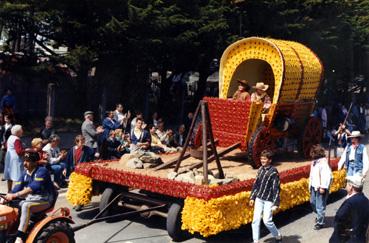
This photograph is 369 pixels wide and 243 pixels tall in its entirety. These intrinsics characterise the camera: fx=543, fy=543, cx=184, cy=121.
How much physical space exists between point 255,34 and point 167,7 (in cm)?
526

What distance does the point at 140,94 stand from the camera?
72.0ft

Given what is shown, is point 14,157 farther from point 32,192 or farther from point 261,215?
point 261,215

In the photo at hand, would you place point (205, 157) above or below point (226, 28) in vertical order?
below

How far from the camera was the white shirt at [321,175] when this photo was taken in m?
9.59

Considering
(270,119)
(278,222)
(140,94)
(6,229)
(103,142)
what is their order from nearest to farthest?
(6,229)
(278,222)
(270,119)
(103,142)
(140,94)

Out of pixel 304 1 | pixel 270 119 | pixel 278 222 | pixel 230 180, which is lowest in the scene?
pixel 278 222

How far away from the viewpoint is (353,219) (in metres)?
6.39

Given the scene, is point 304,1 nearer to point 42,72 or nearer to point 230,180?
point 42,72

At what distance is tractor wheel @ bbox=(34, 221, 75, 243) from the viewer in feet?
23.3

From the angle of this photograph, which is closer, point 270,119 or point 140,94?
point 270,119

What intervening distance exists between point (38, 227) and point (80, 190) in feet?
9.06

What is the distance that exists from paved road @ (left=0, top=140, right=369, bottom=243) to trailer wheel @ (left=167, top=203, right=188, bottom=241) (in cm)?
22

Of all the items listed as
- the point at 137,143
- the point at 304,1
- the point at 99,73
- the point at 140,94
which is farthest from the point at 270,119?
the point at 304,1

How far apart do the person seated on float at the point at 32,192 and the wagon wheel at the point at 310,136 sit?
7.04m
